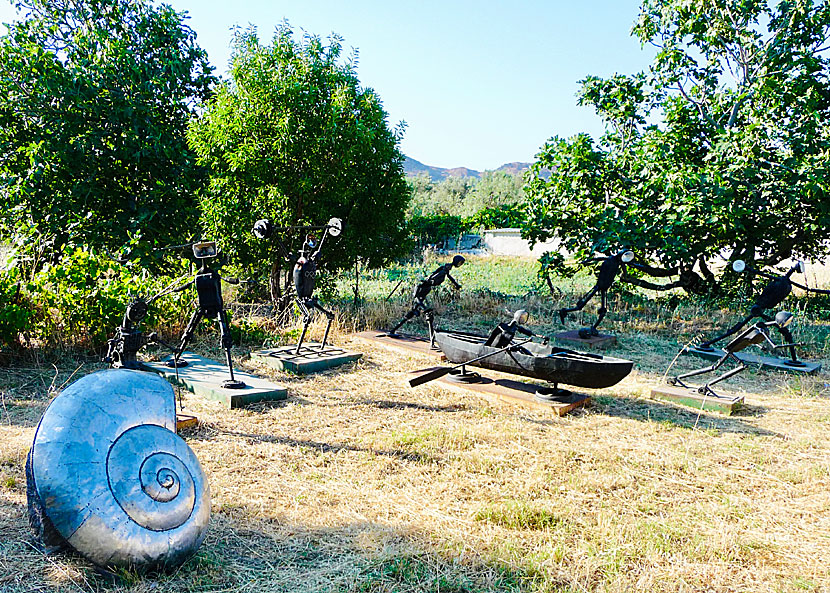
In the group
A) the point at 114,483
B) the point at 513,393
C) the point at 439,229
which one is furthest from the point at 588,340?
the point at 439,229

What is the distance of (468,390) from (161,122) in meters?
7.05

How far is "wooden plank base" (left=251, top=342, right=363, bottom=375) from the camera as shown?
→ 7.15 metres

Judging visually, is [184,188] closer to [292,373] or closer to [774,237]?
[292,373]

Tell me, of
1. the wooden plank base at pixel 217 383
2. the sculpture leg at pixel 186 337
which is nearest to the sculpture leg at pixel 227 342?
the wooden plank base at pixel 217 383

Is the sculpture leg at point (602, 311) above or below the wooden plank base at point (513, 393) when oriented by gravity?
above

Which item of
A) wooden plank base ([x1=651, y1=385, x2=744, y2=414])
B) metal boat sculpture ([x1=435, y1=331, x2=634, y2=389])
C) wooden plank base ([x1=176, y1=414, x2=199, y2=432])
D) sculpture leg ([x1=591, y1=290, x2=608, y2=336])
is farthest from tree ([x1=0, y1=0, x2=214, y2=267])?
wooden plank base ([x1=651, y1=385, x2=744, y2=414])

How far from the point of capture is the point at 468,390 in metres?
6.47

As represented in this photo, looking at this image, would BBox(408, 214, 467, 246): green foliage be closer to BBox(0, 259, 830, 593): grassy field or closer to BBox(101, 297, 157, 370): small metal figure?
BBox(0, 259, 830, 593): grassy field

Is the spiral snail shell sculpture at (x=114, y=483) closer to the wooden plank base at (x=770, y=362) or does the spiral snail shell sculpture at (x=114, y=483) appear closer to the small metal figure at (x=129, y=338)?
the small metal figure at (x=129, y=338)

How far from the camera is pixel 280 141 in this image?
29.7 feet

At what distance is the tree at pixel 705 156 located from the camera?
33.6ft

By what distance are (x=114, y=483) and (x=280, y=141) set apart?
7.29 metres

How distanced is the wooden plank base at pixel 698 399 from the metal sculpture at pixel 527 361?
754mm

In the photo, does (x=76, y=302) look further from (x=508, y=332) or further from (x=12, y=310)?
(x=508, y=332)
